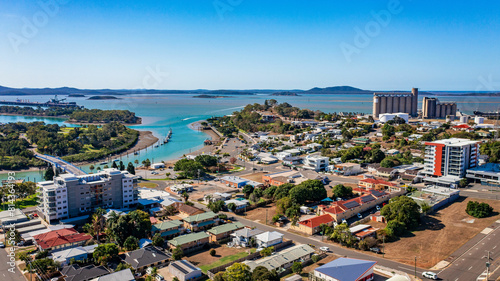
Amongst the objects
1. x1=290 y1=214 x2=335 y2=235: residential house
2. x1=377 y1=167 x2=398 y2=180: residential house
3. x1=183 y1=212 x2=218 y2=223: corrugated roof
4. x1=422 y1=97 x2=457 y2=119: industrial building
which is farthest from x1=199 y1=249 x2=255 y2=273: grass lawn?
x1=422 y1=97 x2=457 y2=119: industrial building

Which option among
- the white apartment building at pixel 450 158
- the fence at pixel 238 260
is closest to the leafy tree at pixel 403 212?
the fence at pixel 238 260

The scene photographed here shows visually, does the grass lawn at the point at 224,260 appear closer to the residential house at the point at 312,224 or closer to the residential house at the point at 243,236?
the residential house at the point at 243,236

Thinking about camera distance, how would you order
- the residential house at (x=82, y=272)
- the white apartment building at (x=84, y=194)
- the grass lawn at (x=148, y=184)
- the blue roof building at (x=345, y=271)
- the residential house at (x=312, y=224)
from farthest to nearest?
the grass lawn at (x=148, y=184) → the white apartment building at (x=84, y=194) → the residential house at (x=312, y=224) → the residential house at (x=82, y=272) → the blue roof building at (x=345, y=271)

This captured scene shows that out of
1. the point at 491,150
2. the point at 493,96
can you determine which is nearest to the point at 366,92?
the point at 493,96

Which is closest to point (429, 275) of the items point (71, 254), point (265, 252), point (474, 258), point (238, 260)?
point (474, 258)

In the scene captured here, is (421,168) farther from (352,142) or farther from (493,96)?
(493,96)

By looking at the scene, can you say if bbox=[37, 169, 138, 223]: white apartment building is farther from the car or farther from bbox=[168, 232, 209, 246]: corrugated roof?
the car

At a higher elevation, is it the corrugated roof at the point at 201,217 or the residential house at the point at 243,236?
the corrugated roof at the point at 201,217
